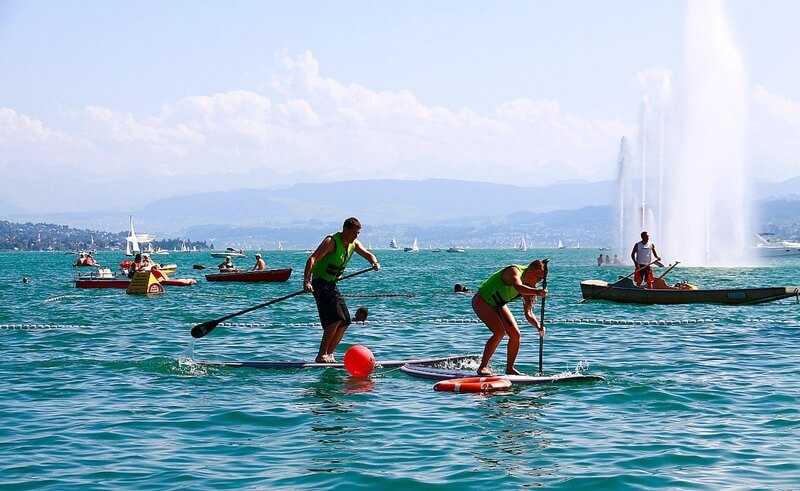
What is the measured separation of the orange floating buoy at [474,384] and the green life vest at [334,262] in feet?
8.77

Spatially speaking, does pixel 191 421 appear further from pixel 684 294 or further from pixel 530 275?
pixel 684 294

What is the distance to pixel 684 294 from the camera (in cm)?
3241

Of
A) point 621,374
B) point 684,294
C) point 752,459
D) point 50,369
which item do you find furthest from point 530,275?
point 684,294

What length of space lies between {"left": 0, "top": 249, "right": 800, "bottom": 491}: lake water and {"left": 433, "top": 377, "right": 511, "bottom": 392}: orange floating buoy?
0.21 meters

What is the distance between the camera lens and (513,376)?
1545cm

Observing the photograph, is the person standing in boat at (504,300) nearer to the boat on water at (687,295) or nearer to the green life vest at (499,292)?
the green life vest at (499,292)

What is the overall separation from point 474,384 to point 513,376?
85 cm

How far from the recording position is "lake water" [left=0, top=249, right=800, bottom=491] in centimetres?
1017

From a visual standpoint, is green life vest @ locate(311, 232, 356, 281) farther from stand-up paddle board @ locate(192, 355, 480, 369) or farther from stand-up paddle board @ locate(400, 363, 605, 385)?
stand-up paddle board @ locate(400, 363, 605, 385)

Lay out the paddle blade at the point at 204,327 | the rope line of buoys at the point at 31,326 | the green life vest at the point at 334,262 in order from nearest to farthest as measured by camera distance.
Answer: the green life vest at the point at 334,262
the paddle blade at the point at 204,327
the rope line of buoys at the point at 31,326

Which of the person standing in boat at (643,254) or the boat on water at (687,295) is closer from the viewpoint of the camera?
the person standing in boat at (643,254)

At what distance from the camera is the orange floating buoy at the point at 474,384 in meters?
14.8

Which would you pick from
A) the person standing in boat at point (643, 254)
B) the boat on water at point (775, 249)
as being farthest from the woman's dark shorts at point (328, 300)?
the boat on water at point (775, 249)

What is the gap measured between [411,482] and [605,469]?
6.32 feet
